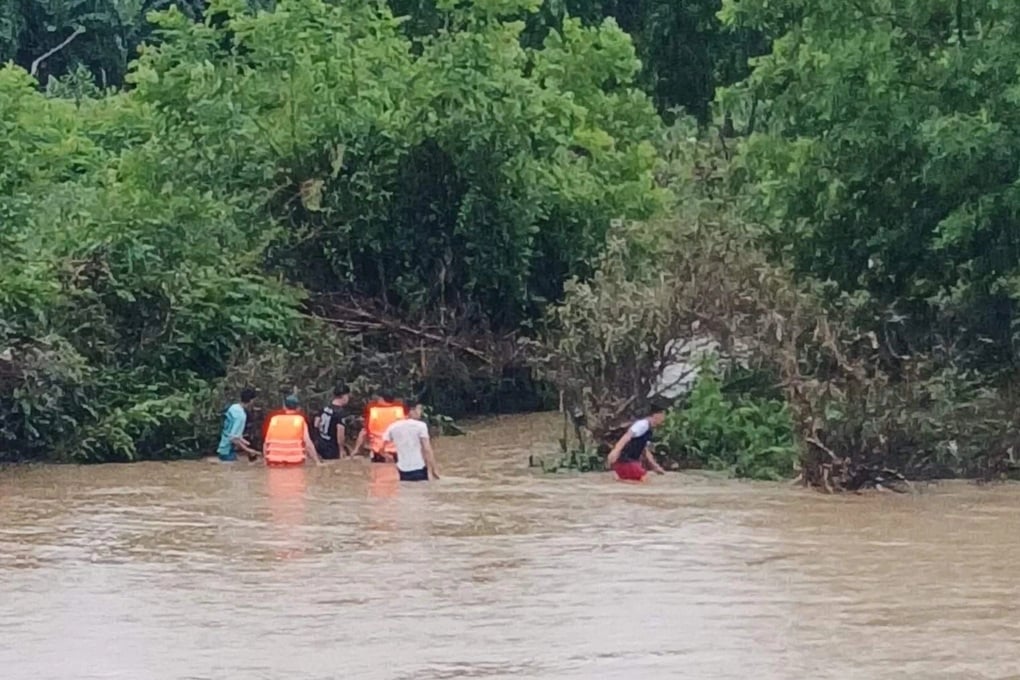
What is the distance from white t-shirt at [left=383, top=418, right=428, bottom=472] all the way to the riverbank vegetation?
7.25ft

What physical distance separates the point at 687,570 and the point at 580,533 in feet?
7.36

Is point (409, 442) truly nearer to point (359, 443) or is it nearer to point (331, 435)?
point (359, 443)

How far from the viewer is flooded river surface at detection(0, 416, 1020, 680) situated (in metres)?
11.9

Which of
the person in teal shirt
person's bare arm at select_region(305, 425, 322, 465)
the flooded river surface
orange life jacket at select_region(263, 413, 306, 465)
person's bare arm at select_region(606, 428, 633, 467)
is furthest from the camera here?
the person in teal shirt

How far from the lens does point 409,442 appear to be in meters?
21.3

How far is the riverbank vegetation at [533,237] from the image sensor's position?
70.2ft

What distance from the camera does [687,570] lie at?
49.9 feet

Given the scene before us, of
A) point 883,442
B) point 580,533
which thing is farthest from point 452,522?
point 883,442

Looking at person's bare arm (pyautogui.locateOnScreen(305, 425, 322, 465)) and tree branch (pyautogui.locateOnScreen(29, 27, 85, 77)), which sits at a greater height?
tree branch (pyautogui.locateOnScreen(29, 27, 85, 77))

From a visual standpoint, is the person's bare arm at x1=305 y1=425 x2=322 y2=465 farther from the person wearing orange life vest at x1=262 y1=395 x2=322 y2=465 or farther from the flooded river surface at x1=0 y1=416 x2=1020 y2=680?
the flooded river surface at x1=0 y1=416 x2=1020 y2=680

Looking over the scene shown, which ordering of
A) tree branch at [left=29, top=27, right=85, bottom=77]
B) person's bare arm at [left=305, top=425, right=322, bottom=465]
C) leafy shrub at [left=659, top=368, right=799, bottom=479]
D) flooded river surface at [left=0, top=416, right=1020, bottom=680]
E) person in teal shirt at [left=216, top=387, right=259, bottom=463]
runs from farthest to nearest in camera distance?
tree branch at [left=29, top=27, right=85, bottom=77] < person in teal shirt at [left=216, top=387, right=259, bottom=463] < person's bare arm at [left=305, top=425, right=322, bottom=465] < leafy shrub at [left=659, top=368, right=799, bottom=479] < flooded river surface at [left=0, top=416, right=1020, bottom=680]

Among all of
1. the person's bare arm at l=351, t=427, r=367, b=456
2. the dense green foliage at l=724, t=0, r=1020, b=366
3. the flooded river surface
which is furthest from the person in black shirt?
the dense green foliage at l=724, t=0, r=1020, b=366

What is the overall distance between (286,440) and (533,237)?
688 cm

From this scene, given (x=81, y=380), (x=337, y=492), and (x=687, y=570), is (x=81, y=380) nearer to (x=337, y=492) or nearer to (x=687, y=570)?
(x=337, y=492)
